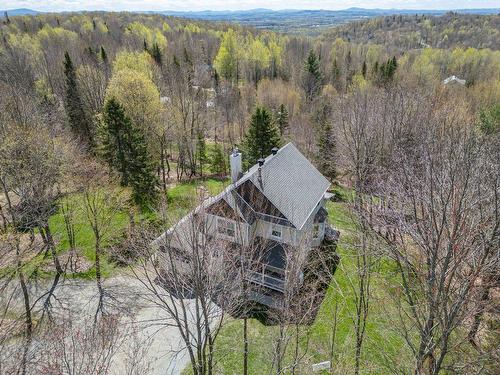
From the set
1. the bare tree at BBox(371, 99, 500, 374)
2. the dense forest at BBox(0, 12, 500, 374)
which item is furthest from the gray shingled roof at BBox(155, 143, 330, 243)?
the bare tree at BBox(371, 99, 500, 374)

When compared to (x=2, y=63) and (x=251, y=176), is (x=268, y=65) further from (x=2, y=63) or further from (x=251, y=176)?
(x=251, y=176)

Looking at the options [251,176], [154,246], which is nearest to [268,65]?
[251,176]

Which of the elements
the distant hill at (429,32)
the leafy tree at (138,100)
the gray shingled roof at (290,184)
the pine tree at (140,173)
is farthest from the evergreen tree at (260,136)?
the distant hill at (429,32)

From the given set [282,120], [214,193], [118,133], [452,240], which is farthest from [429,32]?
[452,240]

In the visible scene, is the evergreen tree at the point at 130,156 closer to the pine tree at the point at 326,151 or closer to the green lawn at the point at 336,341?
the green lawn at the point at 336,341

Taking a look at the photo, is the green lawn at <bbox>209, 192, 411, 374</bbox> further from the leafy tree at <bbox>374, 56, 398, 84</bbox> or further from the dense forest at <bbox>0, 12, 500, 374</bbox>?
the leafy tree at <bbox>374, 56, 398, 84</bbox>

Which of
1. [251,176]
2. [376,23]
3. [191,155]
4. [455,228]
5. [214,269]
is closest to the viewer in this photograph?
[455,228]
